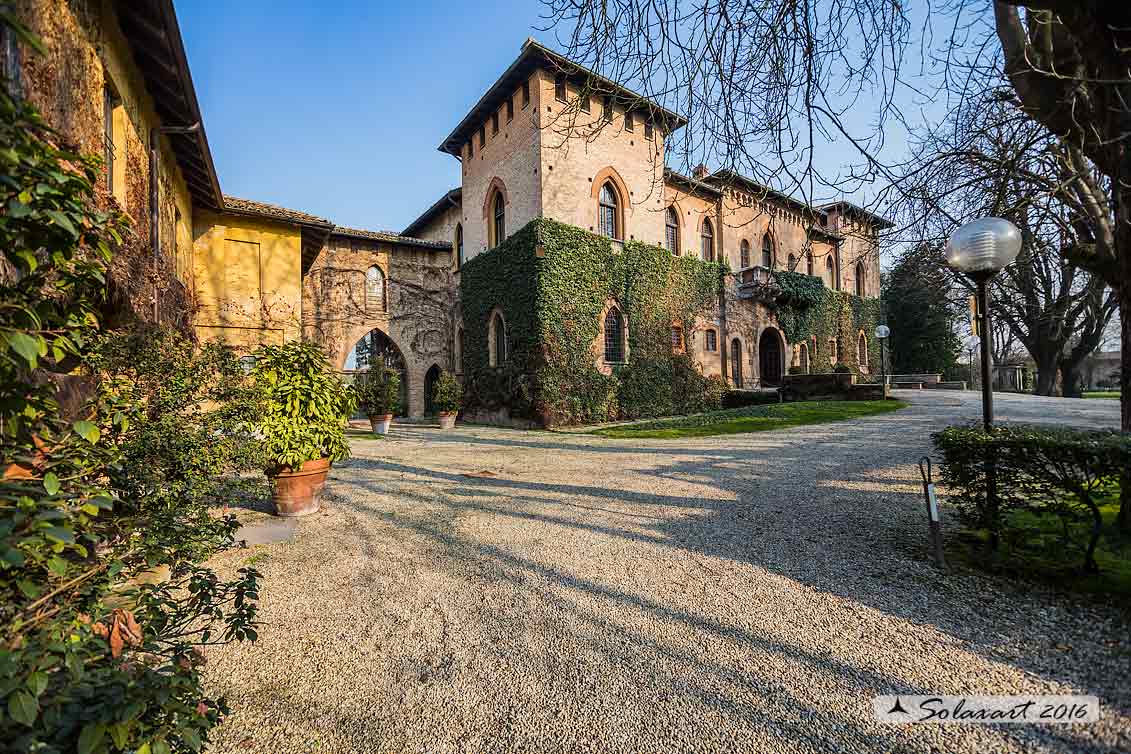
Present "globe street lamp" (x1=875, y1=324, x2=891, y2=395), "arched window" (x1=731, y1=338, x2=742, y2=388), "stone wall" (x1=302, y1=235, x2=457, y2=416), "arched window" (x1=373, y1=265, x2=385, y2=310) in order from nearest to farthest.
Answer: "stone wall" (x1=302, y1=235, x2=457, y2=416) → "arched window" (x1=373, y1=265, x2=385, y2=310) → "arched window" (x1=731, y1=338, x2=742, y2=388) → "globe street lamp" (x1=875, y1=324, x2=891, y2=395)

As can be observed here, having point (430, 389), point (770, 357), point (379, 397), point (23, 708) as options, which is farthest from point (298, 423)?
point (770, 357)

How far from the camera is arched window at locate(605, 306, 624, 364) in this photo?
16797 mm

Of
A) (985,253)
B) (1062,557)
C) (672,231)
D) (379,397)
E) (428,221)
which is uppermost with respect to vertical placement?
(428,221)

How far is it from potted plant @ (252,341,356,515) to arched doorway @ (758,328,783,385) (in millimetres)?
21871

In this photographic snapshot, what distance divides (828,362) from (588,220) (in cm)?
1733

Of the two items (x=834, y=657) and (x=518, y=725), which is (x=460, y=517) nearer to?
(x=518, y=725)

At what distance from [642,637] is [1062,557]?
2.98 m

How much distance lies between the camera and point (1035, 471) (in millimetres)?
3061

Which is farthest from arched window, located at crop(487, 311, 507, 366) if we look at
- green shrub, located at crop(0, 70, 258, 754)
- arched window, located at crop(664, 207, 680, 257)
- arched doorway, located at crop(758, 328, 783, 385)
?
green shrub, located at crop(0, 70, 258, 754)

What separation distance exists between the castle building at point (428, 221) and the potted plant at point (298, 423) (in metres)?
1.83

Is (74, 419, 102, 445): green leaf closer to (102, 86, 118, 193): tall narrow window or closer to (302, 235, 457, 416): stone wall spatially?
(102, 86, 118, 193): tall narrow window

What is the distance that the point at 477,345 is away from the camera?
59.7 feet

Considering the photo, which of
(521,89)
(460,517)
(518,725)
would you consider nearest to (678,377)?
(521,89)

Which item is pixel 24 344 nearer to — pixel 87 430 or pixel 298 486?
pixel 87 430
